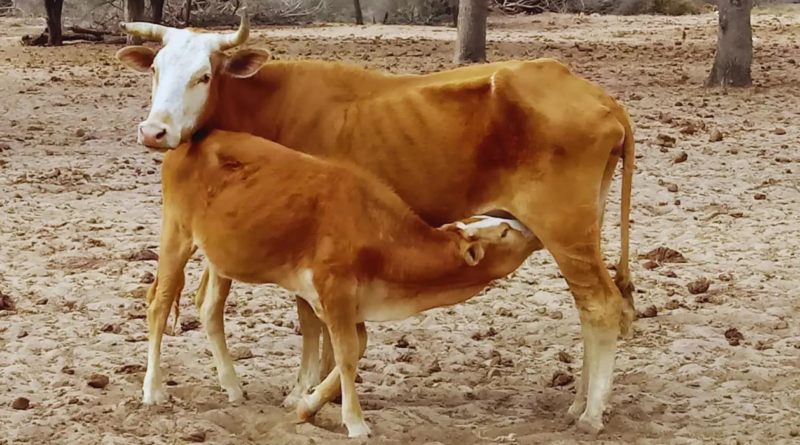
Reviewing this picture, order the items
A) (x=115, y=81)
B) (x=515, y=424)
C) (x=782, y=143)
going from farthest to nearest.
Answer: (x=115, y=81), (x=782, y=143), (x=515, y=424)

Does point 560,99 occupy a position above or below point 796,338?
above

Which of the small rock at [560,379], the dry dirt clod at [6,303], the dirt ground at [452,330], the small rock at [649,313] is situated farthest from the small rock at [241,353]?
the small rock at [649,313]

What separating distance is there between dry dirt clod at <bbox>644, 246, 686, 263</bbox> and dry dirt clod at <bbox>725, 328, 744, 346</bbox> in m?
1.51

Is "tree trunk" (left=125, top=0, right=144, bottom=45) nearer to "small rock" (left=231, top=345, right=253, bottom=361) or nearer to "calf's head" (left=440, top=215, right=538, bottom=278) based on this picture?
"small rock" (left=231, top=345, right=253, bottom=361)

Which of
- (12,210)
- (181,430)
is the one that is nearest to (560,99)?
(181,430)

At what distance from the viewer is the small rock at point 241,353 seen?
19.4 ft

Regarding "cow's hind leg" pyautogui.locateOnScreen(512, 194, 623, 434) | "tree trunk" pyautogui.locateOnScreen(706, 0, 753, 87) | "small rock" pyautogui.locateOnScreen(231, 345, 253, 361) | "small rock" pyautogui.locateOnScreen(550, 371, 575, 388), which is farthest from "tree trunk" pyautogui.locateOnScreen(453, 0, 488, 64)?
"cow's hind leg" pyautogui.locateOnScreen(512, 194, 623, 434)

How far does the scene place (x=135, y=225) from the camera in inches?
336

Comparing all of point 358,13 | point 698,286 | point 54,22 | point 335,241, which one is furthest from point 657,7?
point 335,241

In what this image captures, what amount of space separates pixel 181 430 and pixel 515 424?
5.04ft

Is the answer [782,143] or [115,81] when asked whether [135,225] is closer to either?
[782,143]

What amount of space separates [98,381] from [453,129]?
86.1 inches

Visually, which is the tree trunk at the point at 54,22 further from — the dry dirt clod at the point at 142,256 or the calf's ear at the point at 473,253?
the calf's ear at the point at 473,253

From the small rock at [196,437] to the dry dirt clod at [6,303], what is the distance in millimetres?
2357
